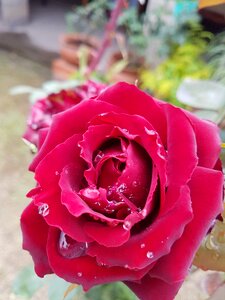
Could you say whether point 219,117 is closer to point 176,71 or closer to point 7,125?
point 176,71

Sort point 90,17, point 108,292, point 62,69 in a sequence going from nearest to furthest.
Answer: point 108,292, point 62,69, point 90,17

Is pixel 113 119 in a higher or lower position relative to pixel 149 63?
higher

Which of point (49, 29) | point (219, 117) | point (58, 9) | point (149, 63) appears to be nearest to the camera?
point (219, 117)

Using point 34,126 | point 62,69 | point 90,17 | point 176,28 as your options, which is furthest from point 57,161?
point 90,17

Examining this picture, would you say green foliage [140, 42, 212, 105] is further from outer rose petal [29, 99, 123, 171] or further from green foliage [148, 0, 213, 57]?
outer rose petal [29, 99, 123, 171]

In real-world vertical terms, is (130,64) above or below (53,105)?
below

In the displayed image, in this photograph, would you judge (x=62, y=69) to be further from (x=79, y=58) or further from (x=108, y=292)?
(x=108, y=292)

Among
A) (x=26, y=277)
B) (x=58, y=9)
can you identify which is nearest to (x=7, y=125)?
(x=58, y=9)

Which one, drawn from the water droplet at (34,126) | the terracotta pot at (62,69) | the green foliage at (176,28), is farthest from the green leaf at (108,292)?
the terracotta pot at (62,69)
